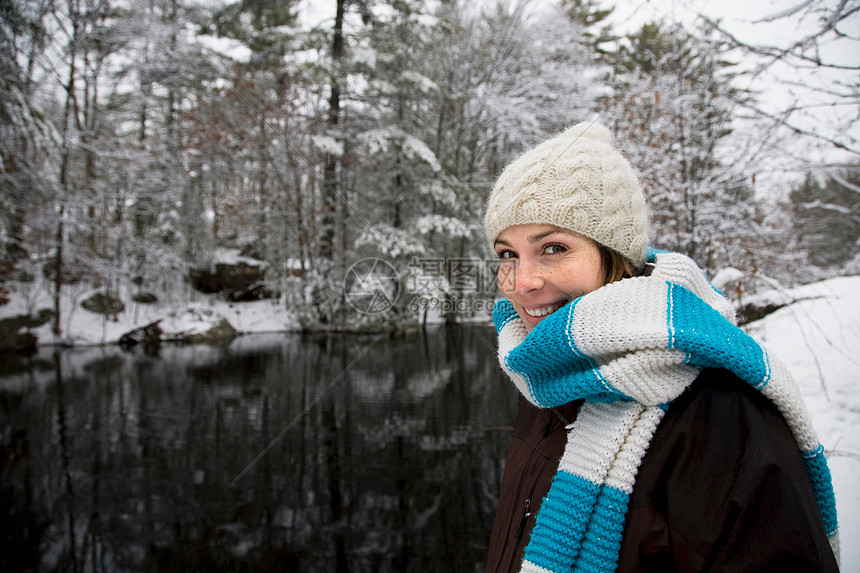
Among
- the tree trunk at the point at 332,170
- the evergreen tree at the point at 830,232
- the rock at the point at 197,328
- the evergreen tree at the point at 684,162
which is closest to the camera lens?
the evergreen tree at the point at 684,162

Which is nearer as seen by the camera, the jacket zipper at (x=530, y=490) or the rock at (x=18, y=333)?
the jacket zipper at (x=530, y=490)

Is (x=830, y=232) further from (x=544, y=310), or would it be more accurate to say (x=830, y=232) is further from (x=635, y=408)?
(x=635, y=408)

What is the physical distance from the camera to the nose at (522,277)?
98 cm

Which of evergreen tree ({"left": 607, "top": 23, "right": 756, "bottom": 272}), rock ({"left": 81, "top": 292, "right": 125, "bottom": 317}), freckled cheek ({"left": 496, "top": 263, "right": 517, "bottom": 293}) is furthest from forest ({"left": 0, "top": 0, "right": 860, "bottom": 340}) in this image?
freckled cheek ({"left": 496, "top": 263, "right": 517, "bottom": 293})

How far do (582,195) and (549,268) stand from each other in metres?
0.17

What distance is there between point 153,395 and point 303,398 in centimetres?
230

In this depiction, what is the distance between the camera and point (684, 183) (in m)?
6.98

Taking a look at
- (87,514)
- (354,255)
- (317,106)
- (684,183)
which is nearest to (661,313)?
(87,514)

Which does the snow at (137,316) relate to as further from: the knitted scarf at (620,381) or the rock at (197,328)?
the knitted scarf at (620,381)

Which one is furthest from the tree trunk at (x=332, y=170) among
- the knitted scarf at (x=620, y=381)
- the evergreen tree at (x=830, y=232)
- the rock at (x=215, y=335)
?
the evergreen tree at (x=830, y=232)

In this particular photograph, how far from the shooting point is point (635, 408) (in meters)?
0.80

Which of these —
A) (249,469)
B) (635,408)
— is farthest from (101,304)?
(635,408)

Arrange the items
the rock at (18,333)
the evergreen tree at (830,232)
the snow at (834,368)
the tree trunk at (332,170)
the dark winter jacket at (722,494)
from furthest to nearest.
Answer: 1. the evergreen tree at (830,232)
2. the tree trunk at (332,170)
3. the rock at (18,333)
4. the snow at (834,368)
5. the dark winter jacket at (722,494)

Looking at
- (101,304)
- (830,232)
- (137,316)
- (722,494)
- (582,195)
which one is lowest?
(137,316)
